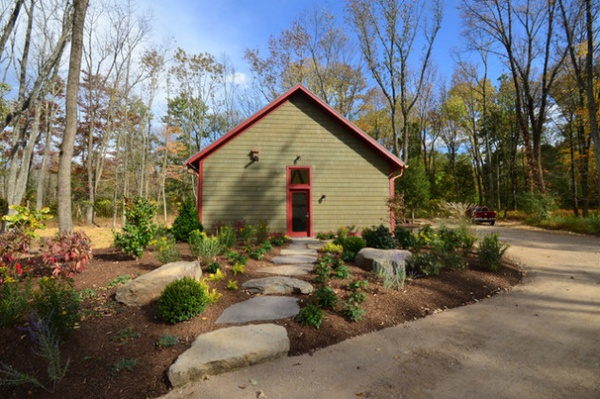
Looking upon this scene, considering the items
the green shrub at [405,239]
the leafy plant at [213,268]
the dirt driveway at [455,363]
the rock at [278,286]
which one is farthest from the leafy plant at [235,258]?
the green shrub at [405,239]

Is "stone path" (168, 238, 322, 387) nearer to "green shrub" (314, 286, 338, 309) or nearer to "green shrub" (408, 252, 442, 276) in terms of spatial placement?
"green shrub" (314, 286, 338, 309)

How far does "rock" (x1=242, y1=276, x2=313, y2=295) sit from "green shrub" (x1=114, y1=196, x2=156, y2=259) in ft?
9.00

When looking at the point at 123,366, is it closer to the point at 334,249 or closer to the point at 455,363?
the point at 455,363

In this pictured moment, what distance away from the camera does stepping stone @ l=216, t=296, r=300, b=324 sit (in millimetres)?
3973

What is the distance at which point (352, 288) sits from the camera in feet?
15.9

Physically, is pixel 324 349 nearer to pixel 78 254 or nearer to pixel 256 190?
pixel 78 254

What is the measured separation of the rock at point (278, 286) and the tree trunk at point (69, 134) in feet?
17.6

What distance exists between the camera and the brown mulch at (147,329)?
9.12 ft

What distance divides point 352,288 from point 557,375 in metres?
2.61

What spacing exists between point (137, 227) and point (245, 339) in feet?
13.9

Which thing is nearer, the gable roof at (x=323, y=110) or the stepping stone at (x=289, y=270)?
the stepping stone at (x=289, y=270)

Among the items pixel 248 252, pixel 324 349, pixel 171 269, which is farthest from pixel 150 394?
pixel 248 252

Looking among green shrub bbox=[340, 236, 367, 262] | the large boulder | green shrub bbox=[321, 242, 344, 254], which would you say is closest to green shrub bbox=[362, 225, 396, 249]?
green shrub bbox=[340, 236, 367, 262]

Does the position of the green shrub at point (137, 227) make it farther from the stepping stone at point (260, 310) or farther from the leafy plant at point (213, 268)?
the stepping stone at point (260, 310)
